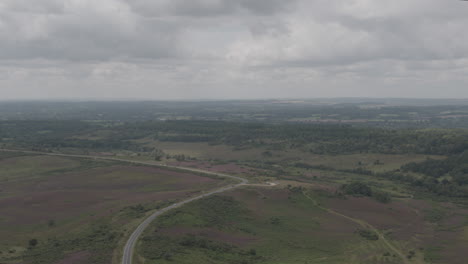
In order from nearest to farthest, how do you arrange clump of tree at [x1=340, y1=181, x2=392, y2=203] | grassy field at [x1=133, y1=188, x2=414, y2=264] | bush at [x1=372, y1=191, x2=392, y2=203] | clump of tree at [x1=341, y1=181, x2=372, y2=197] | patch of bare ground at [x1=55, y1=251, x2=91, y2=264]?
1. patch of bare ground at [x1=55, y1=251, x2=91, y2=264]
2. grassy field at [x1=133, y1=188, x2=414, y2=264]
3. bush at [x1=372, y1=191, x2=392, y2=203]
4. clump of tree at [x1=340, y1=181, x2=392, y2=203]
5. clump of tree at [x1=341, y1=181, x2=372, y2=197]

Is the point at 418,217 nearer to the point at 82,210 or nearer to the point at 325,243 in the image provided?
the point at 325,243

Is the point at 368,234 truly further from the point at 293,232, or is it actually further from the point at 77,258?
the point at 77,258

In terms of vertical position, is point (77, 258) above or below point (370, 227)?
above

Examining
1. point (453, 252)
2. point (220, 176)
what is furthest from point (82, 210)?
point (453, 252)

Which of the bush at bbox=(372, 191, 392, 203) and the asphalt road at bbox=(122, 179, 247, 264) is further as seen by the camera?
the bush at bbox=(372, 191, 392, 203)

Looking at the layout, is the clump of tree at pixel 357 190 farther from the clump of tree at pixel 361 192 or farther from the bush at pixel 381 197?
the bush at pixel 381 197

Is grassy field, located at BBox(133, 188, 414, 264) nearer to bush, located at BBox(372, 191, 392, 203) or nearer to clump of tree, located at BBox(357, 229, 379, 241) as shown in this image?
clump of tree, located at BBox(357, 229, 379, 241)

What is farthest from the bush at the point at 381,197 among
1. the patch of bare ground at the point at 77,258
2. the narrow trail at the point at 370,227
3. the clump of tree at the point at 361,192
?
the patch of bare ground at the point at 77,258

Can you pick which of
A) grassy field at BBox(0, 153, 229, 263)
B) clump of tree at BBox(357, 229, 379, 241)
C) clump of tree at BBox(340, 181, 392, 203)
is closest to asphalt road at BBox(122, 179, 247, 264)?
grassy field at BBox(0, 153, 229, 263)

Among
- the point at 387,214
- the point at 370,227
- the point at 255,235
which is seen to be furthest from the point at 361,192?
the point at 255,235
